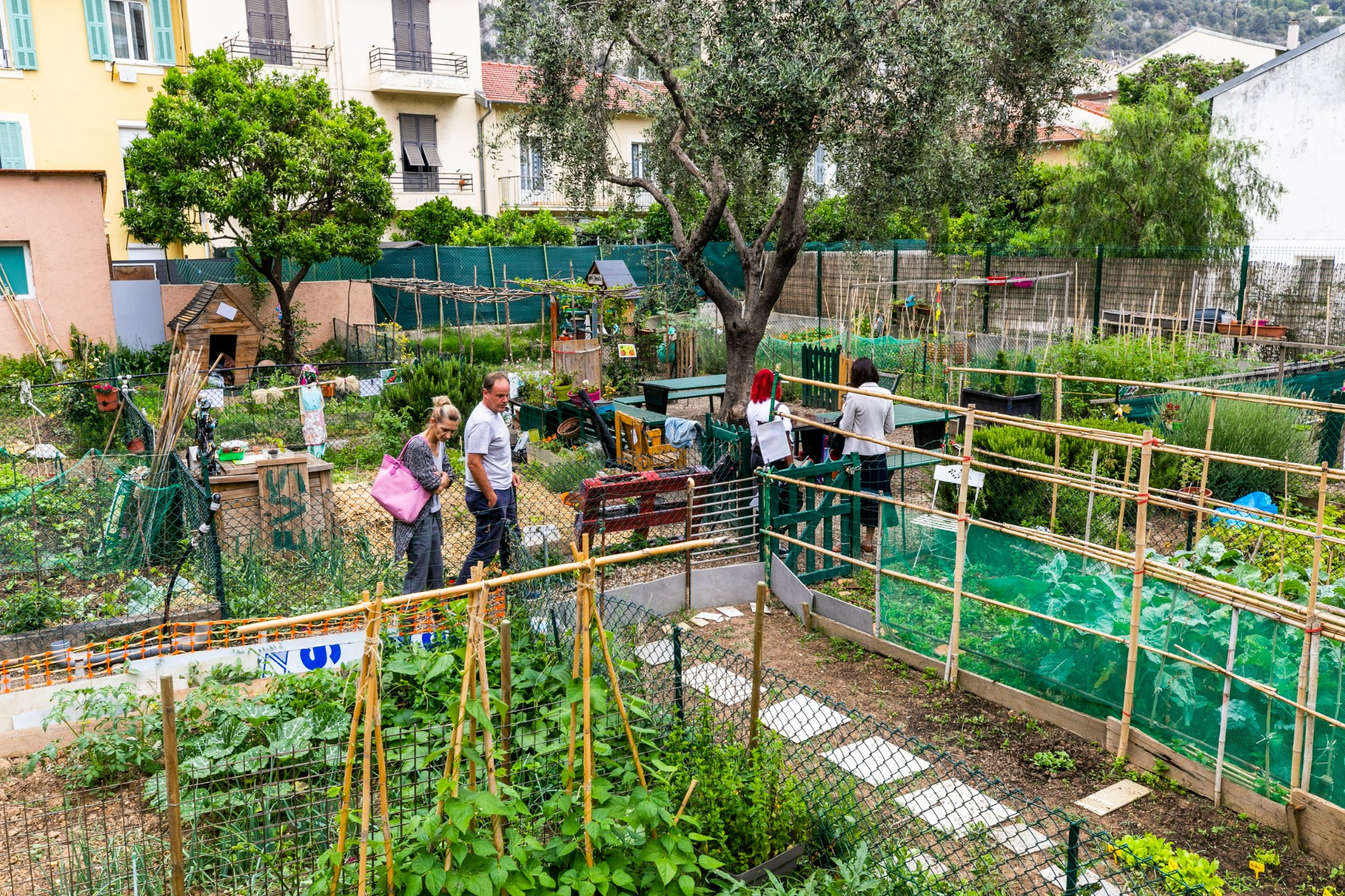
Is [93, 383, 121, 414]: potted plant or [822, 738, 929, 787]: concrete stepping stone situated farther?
[93, 383, 121, 414]: potted plant

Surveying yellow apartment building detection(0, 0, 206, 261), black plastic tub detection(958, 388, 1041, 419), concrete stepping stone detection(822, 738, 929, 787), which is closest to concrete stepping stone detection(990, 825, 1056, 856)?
concrete stepping stone detection(822, 738, 929, 787)

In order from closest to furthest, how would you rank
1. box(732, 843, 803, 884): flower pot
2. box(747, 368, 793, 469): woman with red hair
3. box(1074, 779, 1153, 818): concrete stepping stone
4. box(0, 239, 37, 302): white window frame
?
box(732, 843, 803, 884): flower pot < box(1074, 779, 1153, 818): concrete stepping stone < box(747, 368, 793, 469): woman with red hair < box(0, 239, 37, 302): white window frame

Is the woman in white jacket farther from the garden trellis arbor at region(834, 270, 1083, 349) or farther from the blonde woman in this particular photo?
the garden trellis arbor at region(834, 270, 1083, 349)

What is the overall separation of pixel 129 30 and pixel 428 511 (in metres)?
23.1

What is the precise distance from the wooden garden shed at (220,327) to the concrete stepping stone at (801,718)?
13.7 meters

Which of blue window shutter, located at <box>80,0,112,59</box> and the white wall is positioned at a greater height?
blue window shutter, located at <box>80,0,112,59</box>

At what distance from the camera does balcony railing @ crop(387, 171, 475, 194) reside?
28234mm

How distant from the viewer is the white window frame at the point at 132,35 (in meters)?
23.4

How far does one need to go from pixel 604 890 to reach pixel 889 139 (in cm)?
849

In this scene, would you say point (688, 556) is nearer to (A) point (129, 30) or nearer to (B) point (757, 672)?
(B) point (757, 672)

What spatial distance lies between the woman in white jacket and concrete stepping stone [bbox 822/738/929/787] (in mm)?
3001

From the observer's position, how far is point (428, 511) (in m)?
6.68

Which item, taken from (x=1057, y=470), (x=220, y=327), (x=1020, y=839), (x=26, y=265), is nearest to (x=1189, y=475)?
(x=1057, y=470)

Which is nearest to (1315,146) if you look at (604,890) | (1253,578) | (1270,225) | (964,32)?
(1270,225)
